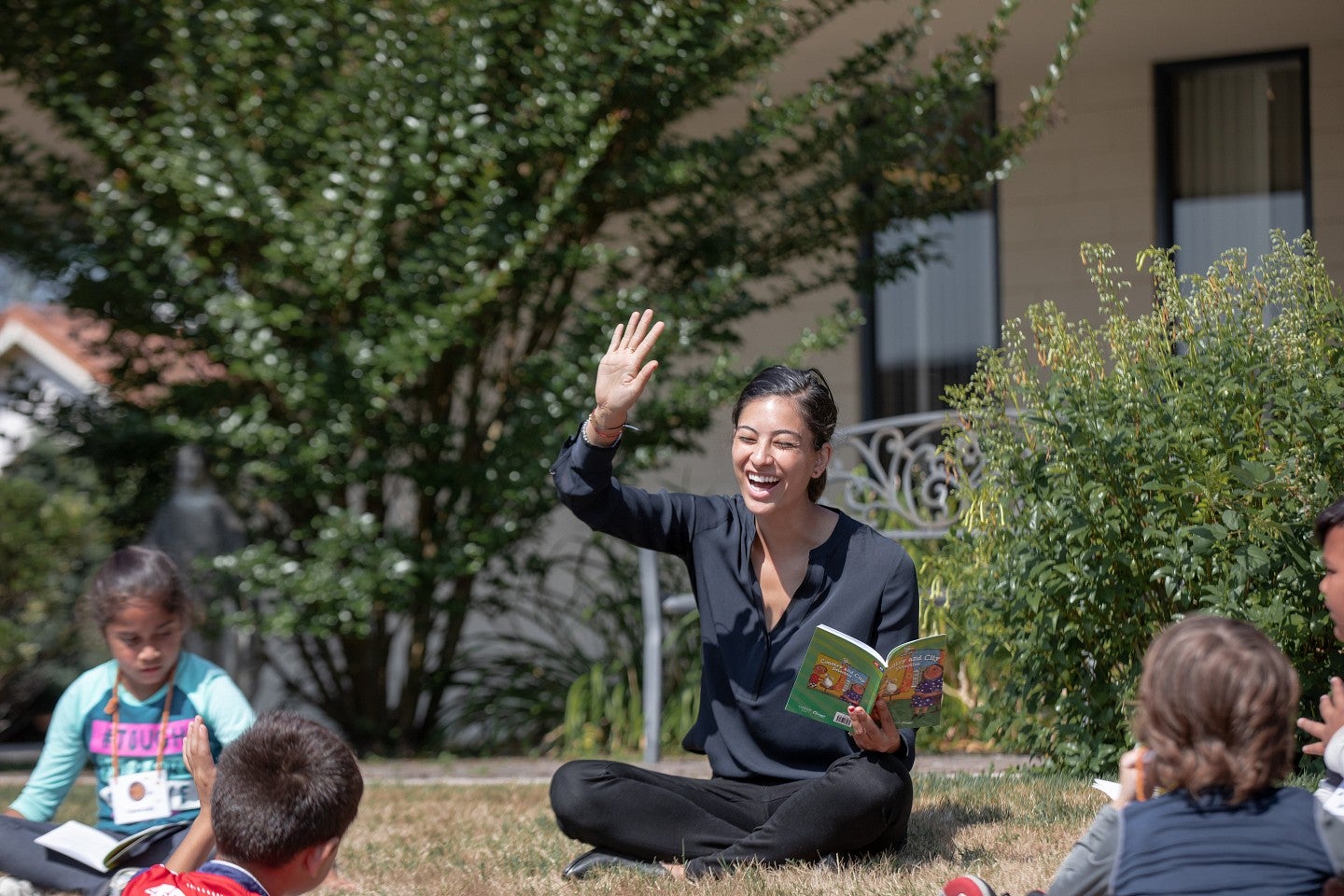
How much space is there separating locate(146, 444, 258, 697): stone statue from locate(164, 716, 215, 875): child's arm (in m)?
3.41

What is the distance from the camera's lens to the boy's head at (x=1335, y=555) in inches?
110

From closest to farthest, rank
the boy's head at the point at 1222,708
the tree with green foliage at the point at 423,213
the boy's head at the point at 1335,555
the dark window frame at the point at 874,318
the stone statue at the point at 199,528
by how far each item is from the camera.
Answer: the boy's head at the point at 1222,708 < the boy's head at the point at 1335,555 < the tree with green foliage at the point at 423,213 < the stone statue at the point at 199,528 < the dark window frame at the point at 874,318

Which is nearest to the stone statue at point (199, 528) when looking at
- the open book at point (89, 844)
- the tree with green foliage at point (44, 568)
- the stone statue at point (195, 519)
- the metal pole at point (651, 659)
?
the stone statue at point (195, 519)

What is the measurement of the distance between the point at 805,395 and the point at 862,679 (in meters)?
0.78

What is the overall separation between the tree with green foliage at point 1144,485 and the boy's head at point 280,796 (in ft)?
7.28

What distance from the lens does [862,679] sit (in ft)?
10.3

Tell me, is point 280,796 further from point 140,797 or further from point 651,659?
point 651,659

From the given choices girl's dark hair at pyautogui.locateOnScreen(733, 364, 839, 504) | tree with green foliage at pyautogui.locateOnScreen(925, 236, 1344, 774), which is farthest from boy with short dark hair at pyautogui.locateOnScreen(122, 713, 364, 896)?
tree with green foliage at pyautogui.locateOnScreen(925, 236, 1344, 774)

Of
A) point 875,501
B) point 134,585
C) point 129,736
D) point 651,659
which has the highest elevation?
point 875,501

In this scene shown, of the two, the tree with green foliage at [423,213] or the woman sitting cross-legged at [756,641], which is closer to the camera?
the woman sitting cross-legged at [756,641]

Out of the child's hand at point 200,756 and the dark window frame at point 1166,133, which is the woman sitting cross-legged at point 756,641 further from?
the dark window frame at point 1166,133

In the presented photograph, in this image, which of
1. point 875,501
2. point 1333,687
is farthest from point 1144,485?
point 875,501

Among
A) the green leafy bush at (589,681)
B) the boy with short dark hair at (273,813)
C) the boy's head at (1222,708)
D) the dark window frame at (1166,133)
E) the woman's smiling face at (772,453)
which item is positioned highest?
the dark window frame at (1166,133)

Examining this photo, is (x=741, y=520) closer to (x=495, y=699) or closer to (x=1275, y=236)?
(x=1275, y=236)
